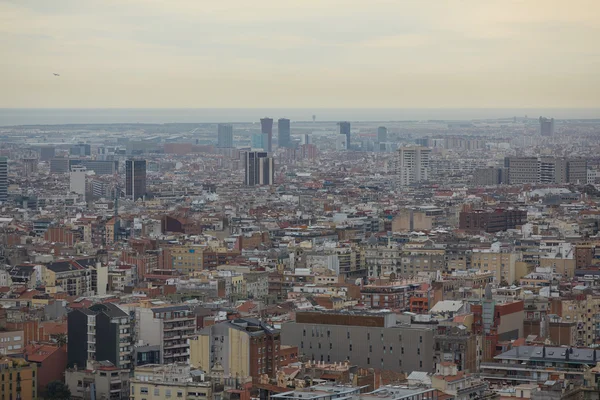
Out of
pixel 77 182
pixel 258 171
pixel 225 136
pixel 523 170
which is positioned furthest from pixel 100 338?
pixel 225 136

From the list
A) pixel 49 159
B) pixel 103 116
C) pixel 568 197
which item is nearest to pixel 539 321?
pixel 568 197

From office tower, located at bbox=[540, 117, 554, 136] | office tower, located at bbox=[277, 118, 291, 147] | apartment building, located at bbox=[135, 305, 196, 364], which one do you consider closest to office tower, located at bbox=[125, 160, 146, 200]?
office tower, located at bbox=[540, 117, 554, 136]

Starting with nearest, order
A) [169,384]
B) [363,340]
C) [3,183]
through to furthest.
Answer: [169,384]
[363,340]
[3,183]

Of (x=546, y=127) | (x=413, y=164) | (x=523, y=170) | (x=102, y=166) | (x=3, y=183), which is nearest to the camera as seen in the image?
(x=3, y=183)

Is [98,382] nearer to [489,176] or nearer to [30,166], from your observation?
[489,176]

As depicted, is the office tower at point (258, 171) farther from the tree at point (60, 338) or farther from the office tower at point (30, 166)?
the tree at point (60, 338)

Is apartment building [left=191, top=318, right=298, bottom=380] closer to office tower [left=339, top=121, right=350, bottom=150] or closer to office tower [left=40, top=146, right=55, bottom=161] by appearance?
office tower [left=40, top=146, right=55, bottom=161]
